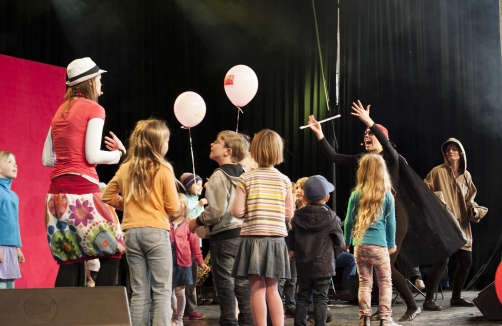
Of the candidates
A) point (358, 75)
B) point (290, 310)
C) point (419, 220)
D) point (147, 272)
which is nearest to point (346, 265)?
point (290, 310)

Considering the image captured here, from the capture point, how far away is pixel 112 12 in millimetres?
8914

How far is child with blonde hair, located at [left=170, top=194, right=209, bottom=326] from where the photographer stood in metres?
5.19

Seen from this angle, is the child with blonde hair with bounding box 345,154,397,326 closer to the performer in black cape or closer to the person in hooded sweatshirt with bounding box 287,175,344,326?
the person in hooded sweatshirt with bounding box 287,175,344,326

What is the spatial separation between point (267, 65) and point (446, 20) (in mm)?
2678

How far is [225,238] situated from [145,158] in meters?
1.06

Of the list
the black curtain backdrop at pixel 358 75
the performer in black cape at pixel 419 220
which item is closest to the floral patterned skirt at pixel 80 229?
the performer in black cape at pixel 419 220

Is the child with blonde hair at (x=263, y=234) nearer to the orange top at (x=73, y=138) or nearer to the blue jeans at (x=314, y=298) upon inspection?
the blue jeans at (x=314, y=298)

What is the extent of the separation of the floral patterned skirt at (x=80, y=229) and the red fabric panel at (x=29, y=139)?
13.9 feet

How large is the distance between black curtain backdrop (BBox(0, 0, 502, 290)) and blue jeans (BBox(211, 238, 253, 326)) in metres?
4.96

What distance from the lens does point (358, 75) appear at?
9922 millimetres

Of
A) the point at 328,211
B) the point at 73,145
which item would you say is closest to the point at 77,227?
the point at 73,145

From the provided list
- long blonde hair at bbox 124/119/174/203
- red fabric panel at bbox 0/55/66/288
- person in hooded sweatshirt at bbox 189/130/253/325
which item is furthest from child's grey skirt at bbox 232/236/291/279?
red fabric panel at bbox 0/55/66/288

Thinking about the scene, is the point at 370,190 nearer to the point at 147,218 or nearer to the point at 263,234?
the point at 263,234

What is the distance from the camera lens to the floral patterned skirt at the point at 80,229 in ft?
10.9
